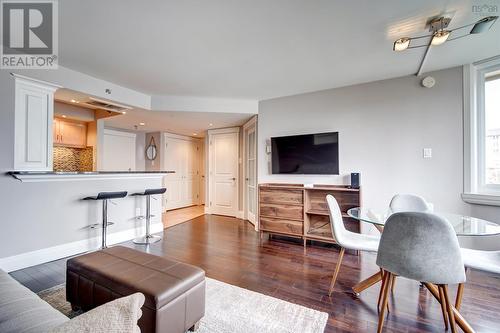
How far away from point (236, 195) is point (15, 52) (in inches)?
165

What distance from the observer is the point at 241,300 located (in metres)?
1.91

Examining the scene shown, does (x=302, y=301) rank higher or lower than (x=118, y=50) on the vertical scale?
lower

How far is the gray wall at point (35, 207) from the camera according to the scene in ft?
7.86

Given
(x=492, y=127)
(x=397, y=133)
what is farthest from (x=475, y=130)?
(x=397, y=133)

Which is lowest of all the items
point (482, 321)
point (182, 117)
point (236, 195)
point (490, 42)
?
point (482, 321)

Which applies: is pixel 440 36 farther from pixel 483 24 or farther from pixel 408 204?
pixel 408 204

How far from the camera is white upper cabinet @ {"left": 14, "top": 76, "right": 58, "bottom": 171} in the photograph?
8.34ft

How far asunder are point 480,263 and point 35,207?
424 centimetres

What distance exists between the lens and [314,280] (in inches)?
90.7

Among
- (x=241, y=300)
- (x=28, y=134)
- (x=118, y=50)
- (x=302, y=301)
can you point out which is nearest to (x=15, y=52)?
(x=28, y=134)

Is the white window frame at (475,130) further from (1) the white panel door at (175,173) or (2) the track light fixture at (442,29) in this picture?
(1) the white panel door at (175,173)

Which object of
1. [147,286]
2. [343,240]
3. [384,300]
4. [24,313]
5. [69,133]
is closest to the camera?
[24,313]

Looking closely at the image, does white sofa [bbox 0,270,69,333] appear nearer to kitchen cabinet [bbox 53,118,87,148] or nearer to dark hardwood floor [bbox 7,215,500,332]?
dark hardwood floor [bbox 7,215,500,332]

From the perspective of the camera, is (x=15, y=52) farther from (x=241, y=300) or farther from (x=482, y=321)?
(x=482, y=321)
